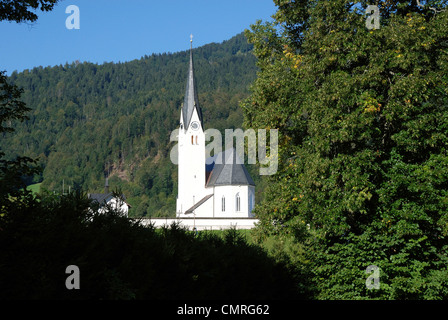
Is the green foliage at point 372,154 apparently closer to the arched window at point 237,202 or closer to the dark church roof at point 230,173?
the arched window at point 237,202

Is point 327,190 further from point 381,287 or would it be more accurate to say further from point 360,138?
point 381,287

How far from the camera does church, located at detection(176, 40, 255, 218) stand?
70.6m

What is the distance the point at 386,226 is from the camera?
15.8 meters

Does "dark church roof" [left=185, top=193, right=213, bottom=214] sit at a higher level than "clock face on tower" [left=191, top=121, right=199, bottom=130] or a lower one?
lower

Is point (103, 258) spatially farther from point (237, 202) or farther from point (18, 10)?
point (237, 202)

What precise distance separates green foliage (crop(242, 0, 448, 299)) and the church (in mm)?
52672

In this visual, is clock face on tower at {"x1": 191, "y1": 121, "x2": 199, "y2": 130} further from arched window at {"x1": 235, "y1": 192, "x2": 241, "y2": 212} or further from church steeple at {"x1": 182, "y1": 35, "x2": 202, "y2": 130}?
arched window at {"x1": 235, "y1": 192, "x2": 241, "y2": 212}

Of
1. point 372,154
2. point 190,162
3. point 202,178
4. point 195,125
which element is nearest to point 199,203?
point 202,178

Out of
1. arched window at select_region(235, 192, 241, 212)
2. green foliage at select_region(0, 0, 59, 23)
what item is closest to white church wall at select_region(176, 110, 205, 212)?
arched window at select_region(235, 192, 241, 212)

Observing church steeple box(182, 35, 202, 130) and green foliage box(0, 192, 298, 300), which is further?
church steeple box(182, 35, 202, 130)

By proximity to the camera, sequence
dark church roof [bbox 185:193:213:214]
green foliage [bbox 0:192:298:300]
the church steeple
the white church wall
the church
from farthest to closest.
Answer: the white church wall < the church < dark church roof [bbox 185:193:213:214] < the church steeple < green foliage [bbox 0:192:298:300]

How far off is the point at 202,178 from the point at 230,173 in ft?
15.3

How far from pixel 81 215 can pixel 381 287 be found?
33.9 ft
